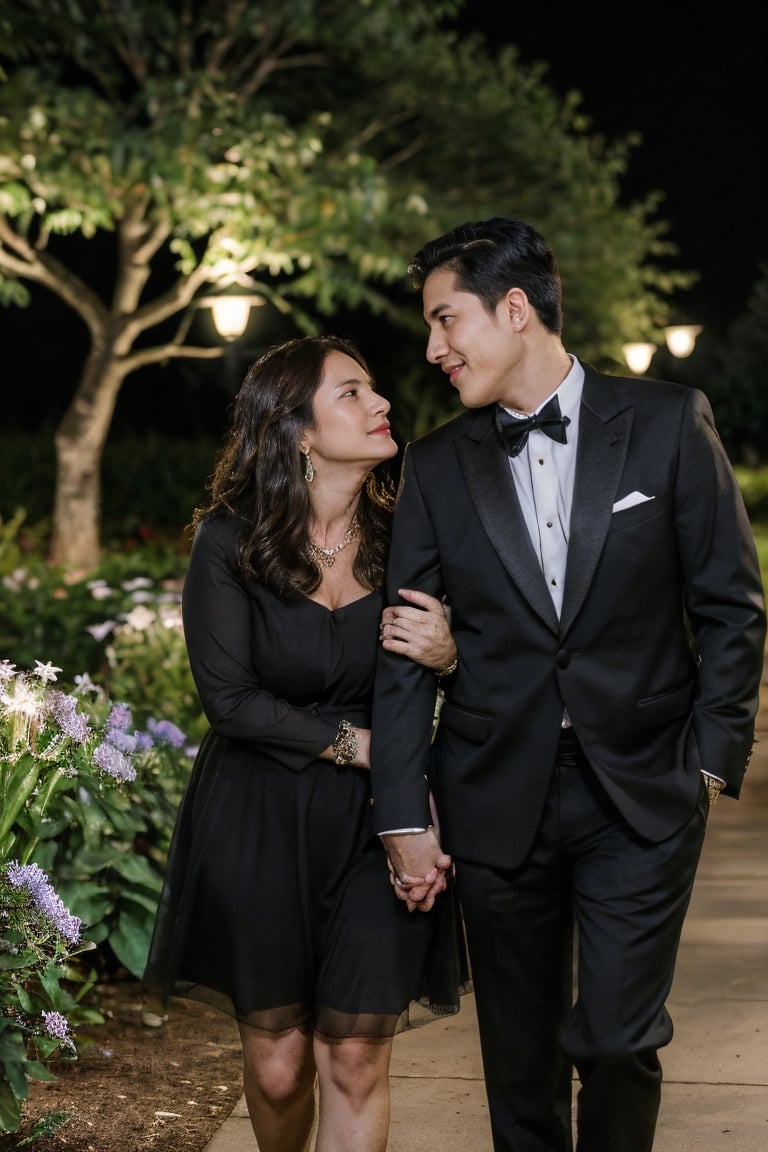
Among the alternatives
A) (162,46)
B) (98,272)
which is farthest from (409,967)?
(98,272)

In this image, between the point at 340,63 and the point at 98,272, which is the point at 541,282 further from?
the point at 98,272

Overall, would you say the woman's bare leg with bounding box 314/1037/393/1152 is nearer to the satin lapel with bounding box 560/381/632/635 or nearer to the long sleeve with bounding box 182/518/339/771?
the long sleeve with bounding box 182/518/339/771

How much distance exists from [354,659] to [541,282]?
0.89 meters

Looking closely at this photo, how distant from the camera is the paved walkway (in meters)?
3.74

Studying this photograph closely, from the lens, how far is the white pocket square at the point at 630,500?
2934mm

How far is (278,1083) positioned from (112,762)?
107 cm

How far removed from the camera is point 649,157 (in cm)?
3806

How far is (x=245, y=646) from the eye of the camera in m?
3.26

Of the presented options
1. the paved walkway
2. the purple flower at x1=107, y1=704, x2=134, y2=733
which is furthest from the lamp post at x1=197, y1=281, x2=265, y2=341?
the purple flower at x1=107, y1=704, x2=134, y2=733

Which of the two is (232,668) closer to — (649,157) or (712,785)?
(712,785)

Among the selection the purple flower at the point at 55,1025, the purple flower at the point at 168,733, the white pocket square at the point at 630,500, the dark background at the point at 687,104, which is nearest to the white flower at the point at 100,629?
the purple flower at the point at 168,733

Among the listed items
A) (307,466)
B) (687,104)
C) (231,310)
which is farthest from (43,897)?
(687,104)

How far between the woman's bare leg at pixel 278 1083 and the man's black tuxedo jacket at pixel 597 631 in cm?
55

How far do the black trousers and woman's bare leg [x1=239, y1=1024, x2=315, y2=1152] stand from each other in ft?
1.29
